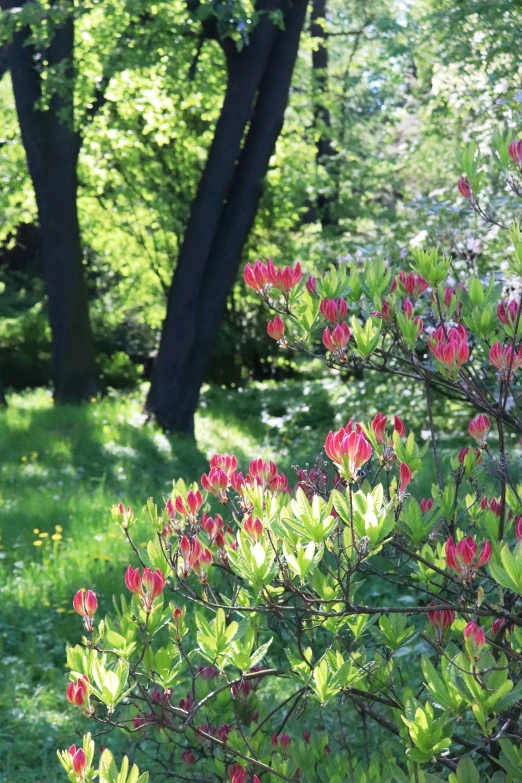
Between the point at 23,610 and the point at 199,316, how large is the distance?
18.1ft

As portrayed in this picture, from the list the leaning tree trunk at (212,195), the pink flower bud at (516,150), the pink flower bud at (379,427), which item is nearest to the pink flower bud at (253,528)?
the pink flower bud at (379,427)

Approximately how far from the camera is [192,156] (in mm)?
14805

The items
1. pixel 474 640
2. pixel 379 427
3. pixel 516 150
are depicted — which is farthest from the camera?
pixel 516 150

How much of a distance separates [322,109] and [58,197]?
8.35 m

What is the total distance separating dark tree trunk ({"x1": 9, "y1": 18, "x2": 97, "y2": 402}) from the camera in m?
11.0

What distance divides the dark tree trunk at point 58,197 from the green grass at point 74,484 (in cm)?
94

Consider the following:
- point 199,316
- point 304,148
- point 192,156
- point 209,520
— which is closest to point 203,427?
point 199,316

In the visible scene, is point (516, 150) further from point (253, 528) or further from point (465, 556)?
point (253, 528)

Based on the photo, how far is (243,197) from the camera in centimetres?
1008

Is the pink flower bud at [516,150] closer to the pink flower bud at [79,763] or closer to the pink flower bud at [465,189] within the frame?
the pink flower bud at [465,189]

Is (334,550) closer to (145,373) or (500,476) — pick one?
(500,476)

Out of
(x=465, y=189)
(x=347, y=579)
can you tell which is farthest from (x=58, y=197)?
(x=347, y=579)

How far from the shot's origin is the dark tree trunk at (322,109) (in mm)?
13859

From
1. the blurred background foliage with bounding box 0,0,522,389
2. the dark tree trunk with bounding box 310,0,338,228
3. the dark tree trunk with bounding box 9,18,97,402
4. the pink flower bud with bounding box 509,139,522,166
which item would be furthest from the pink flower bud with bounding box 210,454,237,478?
the dark tree trunk with bounding box 310,0,338,228
